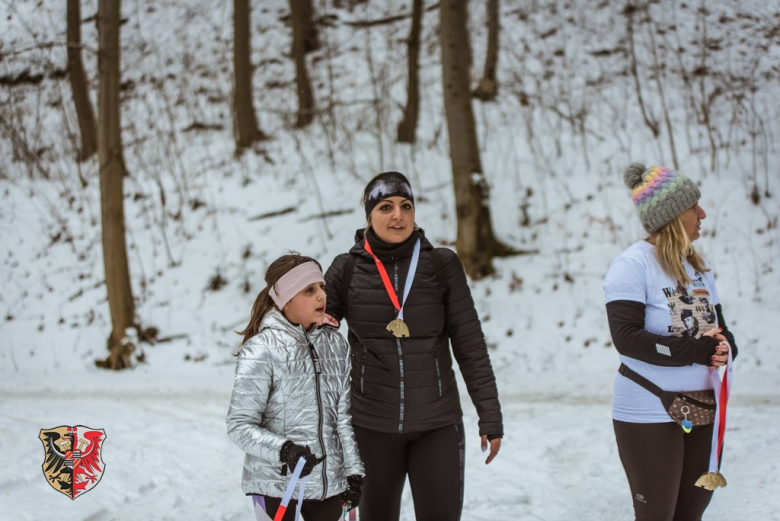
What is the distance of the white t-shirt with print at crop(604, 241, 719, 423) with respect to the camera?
2748 mm

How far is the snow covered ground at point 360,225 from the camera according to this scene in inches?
195

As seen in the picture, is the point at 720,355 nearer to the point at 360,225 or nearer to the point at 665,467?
the point at 665,467

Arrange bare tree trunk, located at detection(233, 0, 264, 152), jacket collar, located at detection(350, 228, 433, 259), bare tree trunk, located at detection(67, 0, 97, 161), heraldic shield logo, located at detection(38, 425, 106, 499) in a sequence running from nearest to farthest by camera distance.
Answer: jacket collar, located at detection(350, 228, 433, 259) < heraldic shield logo, located at detection(38, 425, 106, 499) < bare tree trunk, located at detection(233, 0, 264, 152) < bare tree trunk, located at detection(67, 0, 97, 161)

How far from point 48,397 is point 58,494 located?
3.21 metres

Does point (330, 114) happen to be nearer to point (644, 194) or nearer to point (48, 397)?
point (48, 397)

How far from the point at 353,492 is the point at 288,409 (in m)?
0.42

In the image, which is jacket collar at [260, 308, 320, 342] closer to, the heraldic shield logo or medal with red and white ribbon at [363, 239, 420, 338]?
medal with red and white ribbon at [363, 239, 420, 338]

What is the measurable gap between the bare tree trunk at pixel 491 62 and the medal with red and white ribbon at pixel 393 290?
33.9 ft

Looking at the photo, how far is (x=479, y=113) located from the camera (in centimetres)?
1230

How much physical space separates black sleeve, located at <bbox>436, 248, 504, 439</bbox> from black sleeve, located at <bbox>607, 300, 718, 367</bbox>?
556 millimetres

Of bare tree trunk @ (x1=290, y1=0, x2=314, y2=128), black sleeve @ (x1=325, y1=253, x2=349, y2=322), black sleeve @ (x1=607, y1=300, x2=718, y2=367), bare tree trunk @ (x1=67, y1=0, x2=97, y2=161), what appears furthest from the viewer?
bare tree trunk @ (x1=290, y1=0, x2=314, y2=128)

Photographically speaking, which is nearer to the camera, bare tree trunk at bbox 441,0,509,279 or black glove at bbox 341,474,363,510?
black glove at bbox 341,474,363,510

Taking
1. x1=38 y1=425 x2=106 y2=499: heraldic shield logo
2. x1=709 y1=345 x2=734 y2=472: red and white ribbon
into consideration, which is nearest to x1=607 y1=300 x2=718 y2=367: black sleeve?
x1=709 y1=345 x2=734 y2=472: red and white ribbon

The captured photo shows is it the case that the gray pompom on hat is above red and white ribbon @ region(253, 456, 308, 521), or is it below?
above
